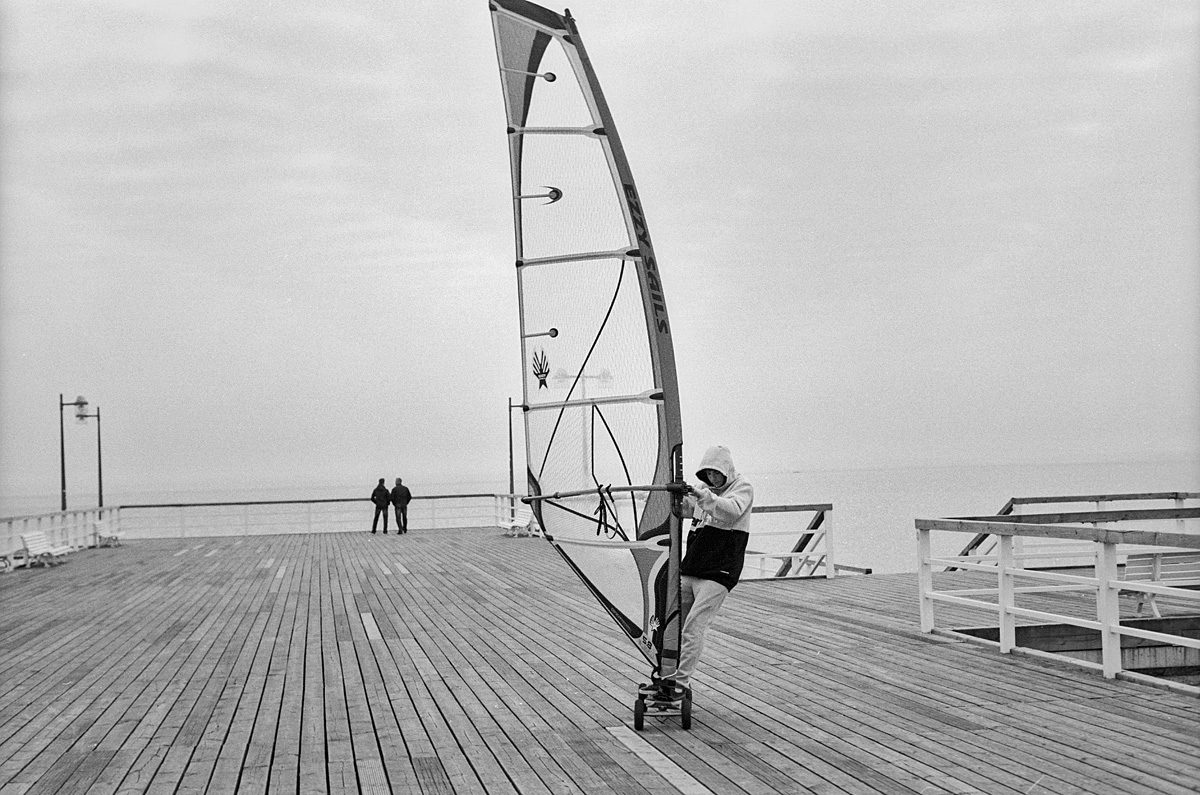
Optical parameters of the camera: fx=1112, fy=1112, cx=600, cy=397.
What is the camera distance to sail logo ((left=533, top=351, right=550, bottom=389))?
720 cm

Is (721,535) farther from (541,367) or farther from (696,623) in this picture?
(541,367)

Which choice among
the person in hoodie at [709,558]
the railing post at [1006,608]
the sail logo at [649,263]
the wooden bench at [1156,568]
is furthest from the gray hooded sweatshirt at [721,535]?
the wooden bench at [1156,568]

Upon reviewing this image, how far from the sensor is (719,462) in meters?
6.74

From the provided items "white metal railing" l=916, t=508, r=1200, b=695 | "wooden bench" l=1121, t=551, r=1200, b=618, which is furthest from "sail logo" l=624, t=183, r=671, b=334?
"wooden bench" l=1121, t=551, r=1200, b=618

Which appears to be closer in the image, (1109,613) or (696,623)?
(696,623)

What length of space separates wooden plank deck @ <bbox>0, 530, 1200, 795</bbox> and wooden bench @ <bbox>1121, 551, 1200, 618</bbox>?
86.3 inches

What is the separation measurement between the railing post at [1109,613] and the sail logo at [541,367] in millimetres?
3866

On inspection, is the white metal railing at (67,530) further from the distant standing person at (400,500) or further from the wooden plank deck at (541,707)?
the wooden plank deck at (541,707)

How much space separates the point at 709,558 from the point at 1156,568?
5582 mm

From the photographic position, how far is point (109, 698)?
26.1ft

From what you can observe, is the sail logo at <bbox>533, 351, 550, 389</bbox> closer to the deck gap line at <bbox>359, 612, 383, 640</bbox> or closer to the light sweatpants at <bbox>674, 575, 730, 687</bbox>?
the light sweatpants at <bbox>674, 575, 730, 687</bbox>

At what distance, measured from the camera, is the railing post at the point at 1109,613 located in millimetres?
7348

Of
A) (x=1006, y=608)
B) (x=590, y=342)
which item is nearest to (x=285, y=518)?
(x=1006, y=608)

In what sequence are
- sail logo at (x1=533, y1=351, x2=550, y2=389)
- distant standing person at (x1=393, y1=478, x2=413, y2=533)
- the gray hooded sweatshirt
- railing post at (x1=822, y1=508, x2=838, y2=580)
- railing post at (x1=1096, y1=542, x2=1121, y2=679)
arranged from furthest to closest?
distant standing person at (x1=393, y1=478, x2=413, y2=533), railing post at (x1=822, y1=508, x2=838, y2=580), railing post at (x1=1096, y1=542, x2=1121, y2=679), sail logo at (x1=533, y1=351, x2=550, y2=389), the gray hooded sweatshirt
